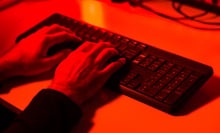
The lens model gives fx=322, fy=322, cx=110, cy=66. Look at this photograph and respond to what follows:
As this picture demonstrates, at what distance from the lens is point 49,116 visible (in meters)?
0.63

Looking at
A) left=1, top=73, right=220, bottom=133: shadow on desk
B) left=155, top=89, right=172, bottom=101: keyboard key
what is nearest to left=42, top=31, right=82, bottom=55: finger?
left=1, top=73, right=220, bottom=133: shadow on desk

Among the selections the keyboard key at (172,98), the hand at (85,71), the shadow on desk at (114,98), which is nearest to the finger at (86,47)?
the hand at (85,71)

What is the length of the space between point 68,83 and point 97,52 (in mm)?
108

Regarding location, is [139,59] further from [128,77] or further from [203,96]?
[203,96]

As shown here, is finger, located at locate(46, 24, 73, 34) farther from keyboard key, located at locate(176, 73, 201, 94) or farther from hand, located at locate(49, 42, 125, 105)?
keyboard key, located at locate(176, 73, 201, 94)

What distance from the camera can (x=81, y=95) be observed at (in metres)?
0.68

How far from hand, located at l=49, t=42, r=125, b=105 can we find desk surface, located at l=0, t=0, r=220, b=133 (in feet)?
0.11

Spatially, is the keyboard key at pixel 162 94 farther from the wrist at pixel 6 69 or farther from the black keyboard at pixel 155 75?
the wrist at pixel 6 69

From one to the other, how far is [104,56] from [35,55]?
16 centimetres

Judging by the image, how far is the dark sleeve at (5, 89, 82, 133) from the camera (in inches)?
24.5

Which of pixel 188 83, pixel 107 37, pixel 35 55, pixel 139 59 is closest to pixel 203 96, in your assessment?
pixel 188 83

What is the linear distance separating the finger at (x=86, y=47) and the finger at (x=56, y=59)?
0.05 m

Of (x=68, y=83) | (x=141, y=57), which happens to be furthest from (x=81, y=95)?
(x=141, y=57)

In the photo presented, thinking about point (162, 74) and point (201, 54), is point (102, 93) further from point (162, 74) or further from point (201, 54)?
point (201, 54)
